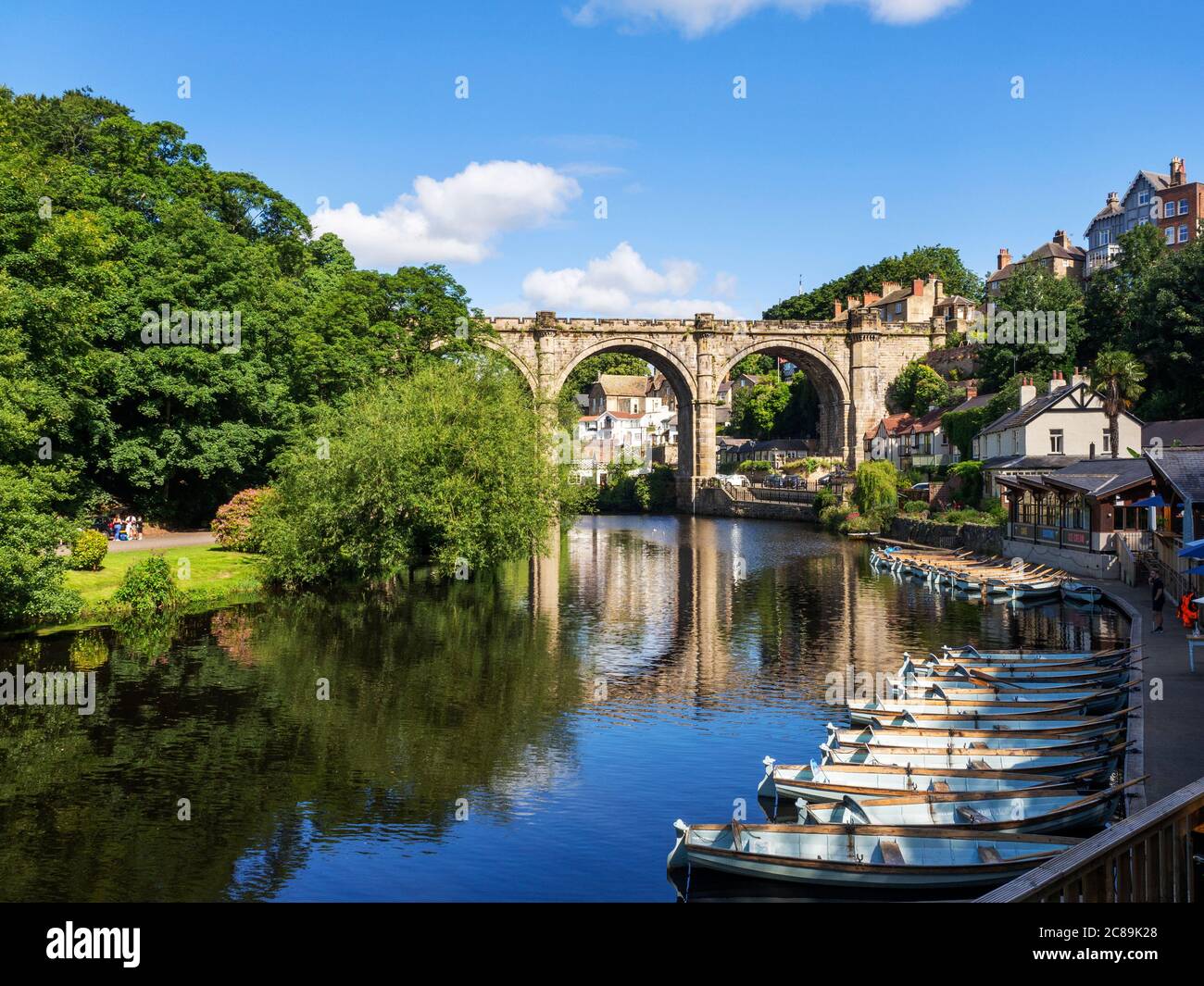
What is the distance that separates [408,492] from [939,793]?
2610 cm

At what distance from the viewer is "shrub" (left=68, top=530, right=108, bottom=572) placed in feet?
111

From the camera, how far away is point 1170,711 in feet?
56.9

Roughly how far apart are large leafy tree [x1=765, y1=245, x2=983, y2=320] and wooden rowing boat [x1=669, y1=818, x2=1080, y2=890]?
371 ft

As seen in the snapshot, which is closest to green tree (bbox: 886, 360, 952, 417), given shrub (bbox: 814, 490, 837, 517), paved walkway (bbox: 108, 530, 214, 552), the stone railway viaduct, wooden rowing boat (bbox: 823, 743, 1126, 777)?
the stone railway viaduct

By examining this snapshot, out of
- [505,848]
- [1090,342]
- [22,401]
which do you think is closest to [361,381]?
[22,401]

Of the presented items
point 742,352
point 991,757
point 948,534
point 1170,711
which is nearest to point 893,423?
point 742,352

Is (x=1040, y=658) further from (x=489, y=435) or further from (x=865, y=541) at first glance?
(x=865, y=541)

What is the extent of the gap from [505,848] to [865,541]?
54039 mm

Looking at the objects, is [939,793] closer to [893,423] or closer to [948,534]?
[948,534]

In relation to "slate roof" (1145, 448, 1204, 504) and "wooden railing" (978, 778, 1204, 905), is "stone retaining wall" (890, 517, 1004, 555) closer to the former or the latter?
"slate roof" (1145, 448, 1204, 504)

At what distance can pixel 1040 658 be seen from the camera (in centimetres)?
2359

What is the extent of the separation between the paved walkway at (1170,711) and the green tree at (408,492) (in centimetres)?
2096

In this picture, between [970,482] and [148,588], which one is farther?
[970,482]

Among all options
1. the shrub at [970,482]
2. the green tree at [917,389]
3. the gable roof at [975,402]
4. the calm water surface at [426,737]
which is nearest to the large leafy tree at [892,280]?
the green tree at [917,389]
